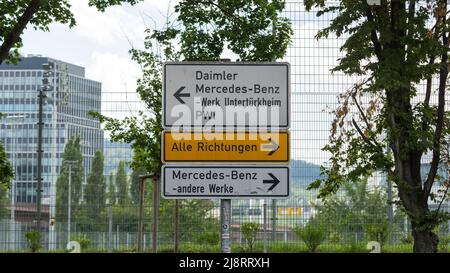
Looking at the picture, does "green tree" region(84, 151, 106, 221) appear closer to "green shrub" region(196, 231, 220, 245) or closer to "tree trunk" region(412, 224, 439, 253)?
"green shrub" region(196, 231, 220, 245)

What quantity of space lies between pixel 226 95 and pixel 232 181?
65 cm

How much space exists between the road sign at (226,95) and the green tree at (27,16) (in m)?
9.65

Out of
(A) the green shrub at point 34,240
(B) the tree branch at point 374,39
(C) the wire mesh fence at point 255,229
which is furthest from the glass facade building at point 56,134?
(B) the tree branch at point 374,39

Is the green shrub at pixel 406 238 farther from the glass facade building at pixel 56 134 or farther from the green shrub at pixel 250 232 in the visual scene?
the glass facade building at pixel 56 134

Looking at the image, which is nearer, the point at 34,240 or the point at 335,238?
the point at 335,238

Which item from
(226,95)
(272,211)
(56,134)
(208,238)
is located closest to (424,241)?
(272,211)

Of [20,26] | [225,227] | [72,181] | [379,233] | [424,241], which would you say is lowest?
[379,233]

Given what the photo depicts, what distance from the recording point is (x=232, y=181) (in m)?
6.52

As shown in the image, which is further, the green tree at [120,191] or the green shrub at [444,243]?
the green tree at [120,191]

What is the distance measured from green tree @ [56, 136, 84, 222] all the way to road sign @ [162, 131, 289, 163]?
45.4 feet

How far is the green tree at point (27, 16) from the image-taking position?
51.7 ft

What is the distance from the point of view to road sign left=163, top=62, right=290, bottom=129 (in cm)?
650

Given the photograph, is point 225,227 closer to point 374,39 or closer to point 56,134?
point 374,39
